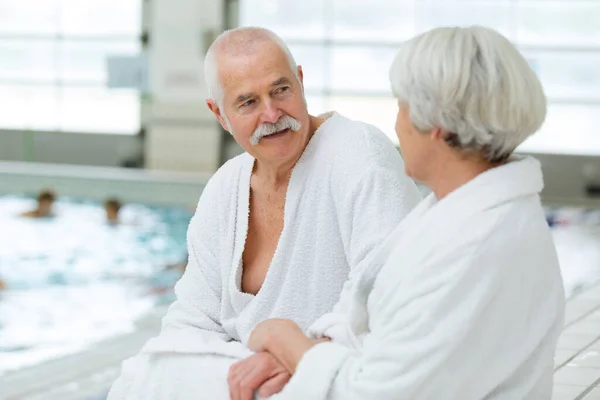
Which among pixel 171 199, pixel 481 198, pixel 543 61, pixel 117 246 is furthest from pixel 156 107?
pixel 481 198

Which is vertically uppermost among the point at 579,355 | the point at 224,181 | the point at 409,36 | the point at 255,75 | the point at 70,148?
the point at 255,75

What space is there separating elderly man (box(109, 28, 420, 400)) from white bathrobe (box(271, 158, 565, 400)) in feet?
1.42

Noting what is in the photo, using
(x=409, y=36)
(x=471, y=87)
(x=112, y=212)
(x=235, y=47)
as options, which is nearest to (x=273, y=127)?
(x=235, y=47)

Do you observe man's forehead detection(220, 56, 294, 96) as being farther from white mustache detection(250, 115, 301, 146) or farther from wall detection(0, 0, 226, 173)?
wall detection(0, 0, 226, 173)

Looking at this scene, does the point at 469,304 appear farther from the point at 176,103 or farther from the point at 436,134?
the point at 176,103

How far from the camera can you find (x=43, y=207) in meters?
10.6

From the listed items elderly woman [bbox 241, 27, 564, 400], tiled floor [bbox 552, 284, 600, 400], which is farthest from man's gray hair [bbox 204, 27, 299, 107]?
tiled floor [bbox 552, 284, 600, 400]

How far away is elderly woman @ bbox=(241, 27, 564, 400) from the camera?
1.65 meters

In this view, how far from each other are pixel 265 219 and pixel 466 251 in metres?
1.00

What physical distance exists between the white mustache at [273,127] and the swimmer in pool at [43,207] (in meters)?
8.55

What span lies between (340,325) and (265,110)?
1.95ft

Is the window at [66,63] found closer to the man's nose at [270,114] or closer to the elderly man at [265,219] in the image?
the elderly man at [265,219]

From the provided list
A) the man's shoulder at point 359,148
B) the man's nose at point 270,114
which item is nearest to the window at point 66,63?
the man's shoulder at point 359,148

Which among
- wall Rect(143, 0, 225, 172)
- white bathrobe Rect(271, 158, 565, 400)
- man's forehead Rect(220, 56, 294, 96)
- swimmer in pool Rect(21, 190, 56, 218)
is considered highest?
man's forehead Rect(220, 56, 294, 96)
